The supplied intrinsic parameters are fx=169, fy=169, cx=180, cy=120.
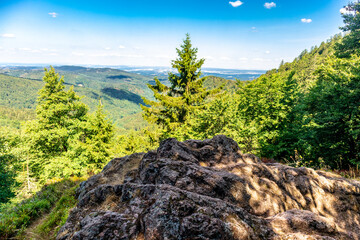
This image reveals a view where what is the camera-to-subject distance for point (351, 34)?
765 inches

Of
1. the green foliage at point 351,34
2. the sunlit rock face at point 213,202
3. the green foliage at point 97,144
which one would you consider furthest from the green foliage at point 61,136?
the green foliage at point 351,34

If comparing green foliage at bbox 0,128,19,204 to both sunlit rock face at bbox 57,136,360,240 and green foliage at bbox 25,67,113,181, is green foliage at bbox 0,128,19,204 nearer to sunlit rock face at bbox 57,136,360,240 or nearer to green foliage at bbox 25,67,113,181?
green foliage at bbox 25,67,113,181

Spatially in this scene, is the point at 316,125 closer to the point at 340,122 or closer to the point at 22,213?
the point at 340,122

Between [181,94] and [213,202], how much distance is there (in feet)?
57.7

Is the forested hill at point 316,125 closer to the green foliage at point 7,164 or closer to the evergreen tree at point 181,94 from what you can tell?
the evergreen tree at point 181,94

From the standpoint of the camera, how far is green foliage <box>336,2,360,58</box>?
18.9 meters

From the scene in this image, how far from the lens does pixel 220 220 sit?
325 centimetres

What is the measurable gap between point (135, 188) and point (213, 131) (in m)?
12.1

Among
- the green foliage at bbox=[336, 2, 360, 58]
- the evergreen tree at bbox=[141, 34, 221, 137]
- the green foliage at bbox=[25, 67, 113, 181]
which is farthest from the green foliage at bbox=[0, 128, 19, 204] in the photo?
the green foliage at bbox=[336, 2, 360, 58]

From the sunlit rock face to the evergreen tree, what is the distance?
1085 cm

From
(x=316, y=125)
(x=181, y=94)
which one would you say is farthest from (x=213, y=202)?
(x=181, y=94)

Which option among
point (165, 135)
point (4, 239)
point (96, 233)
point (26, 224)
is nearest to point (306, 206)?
point (96, 233)

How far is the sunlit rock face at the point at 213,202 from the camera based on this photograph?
10.5 feet

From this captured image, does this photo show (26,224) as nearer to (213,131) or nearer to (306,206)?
(306,206)
